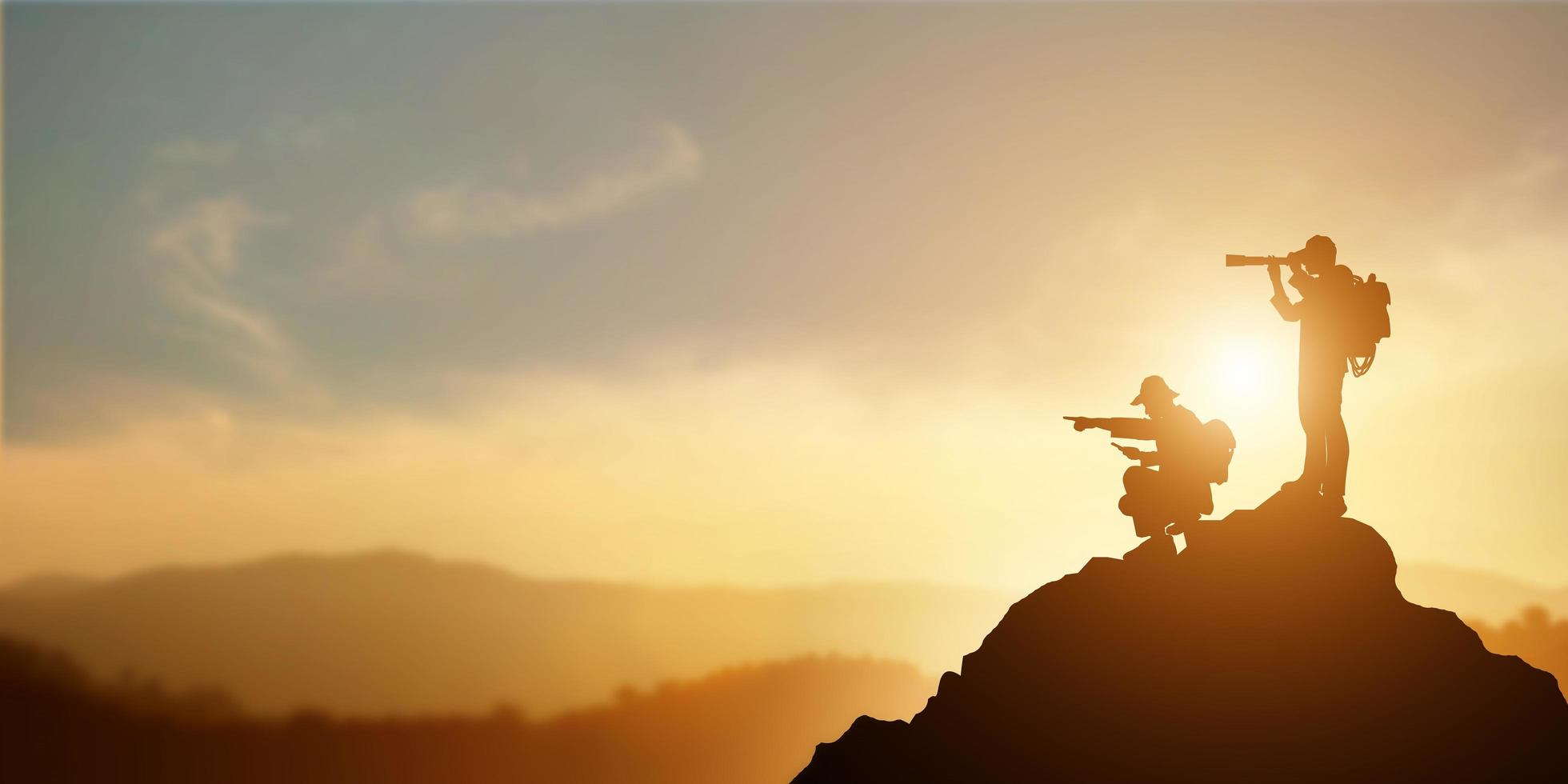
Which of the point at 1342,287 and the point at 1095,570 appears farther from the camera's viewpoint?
the point at 1095,570

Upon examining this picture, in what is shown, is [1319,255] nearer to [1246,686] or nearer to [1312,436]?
[1312,436]

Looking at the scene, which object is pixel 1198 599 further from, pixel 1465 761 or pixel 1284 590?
pixel 1465 761

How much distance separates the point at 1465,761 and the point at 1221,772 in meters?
4.34

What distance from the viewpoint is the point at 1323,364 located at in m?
23.9

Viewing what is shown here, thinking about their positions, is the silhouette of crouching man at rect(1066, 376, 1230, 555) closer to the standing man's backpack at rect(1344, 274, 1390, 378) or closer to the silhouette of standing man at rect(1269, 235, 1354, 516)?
the silhouette of standing man at rect(1269, 235, 1354, 516)

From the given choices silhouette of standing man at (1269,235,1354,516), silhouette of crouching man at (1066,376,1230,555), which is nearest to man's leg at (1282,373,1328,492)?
silhouette of standing man at (1269,235,1354,516)

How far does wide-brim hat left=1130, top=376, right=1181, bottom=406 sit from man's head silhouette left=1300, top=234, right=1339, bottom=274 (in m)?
3.52

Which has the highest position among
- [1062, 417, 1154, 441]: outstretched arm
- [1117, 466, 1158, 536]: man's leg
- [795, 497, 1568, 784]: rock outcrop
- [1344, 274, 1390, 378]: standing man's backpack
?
[1344, 274, 1390, 378]: standing man's backpack

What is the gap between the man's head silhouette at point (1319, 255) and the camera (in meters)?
24.0

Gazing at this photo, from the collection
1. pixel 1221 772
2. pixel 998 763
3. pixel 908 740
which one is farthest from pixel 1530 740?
pixel 908 740

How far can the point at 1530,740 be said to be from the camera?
22297 mm

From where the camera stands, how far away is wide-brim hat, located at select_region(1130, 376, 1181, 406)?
25016 millimetres

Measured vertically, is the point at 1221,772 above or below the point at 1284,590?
below

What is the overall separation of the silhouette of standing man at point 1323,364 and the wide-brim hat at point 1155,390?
2489 mm
